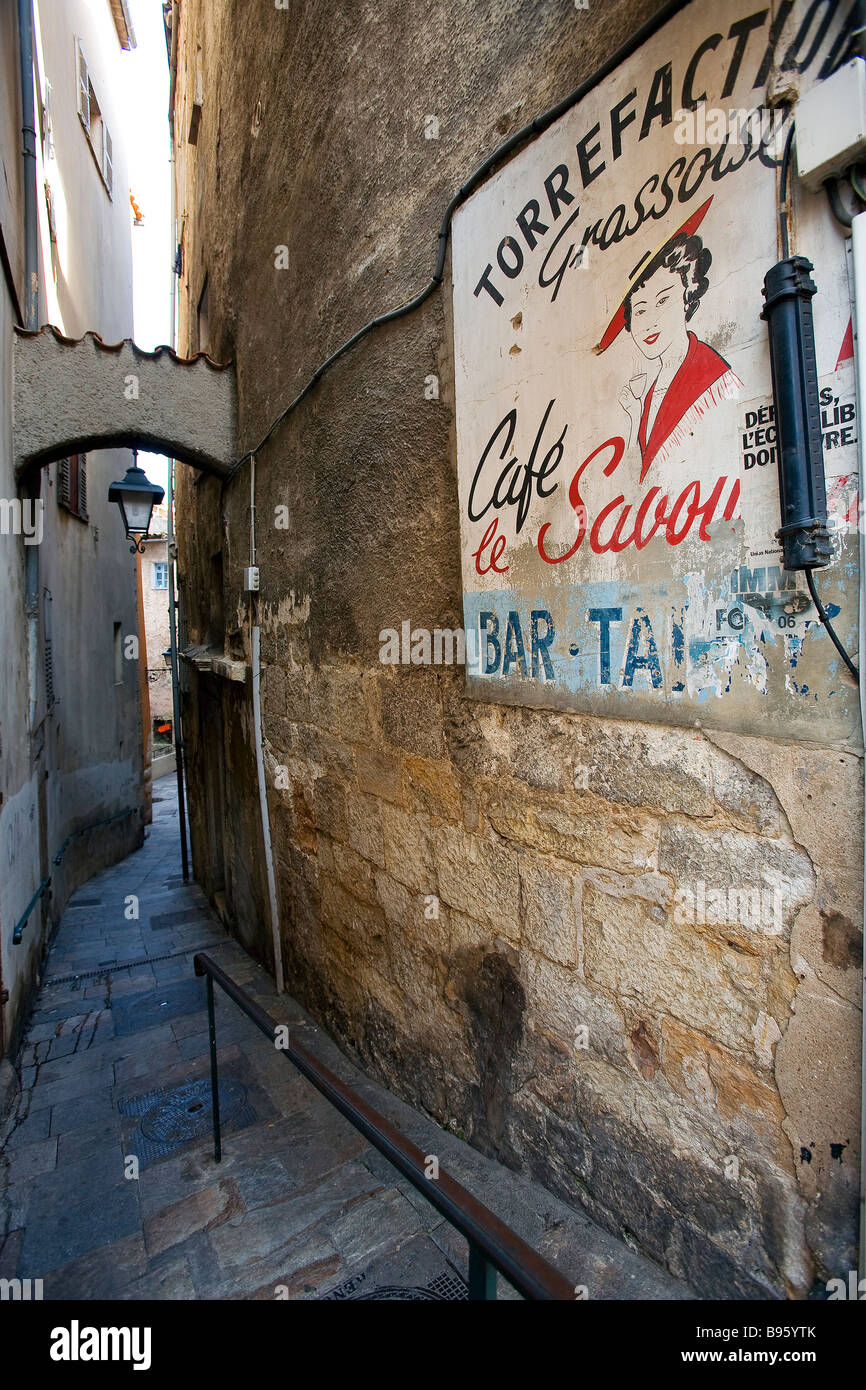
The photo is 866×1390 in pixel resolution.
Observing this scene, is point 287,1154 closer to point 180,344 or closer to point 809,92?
point 809,92

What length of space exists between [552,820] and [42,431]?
482 cm

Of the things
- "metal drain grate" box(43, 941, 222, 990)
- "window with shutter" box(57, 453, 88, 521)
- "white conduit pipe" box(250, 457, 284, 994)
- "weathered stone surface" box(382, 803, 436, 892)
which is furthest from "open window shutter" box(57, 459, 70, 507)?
"weathered stone surface" box(382, 803, 436, 892)

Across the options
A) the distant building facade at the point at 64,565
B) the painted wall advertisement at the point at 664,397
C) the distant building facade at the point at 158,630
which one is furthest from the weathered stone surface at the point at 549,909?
the distant building facade at the point at 158,630

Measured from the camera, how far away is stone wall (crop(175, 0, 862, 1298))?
1.55m

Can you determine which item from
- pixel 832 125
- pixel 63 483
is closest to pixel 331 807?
pixel 832 125

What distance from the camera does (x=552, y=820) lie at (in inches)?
85.5

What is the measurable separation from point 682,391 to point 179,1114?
3.77m

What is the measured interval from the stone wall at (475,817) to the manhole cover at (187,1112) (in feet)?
1.99

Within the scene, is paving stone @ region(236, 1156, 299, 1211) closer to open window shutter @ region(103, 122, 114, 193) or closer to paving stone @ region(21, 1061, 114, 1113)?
paving stone @ region(21, 1061, 114, 1113)

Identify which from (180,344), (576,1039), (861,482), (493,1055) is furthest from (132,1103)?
(180,344)

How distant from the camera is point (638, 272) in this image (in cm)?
177

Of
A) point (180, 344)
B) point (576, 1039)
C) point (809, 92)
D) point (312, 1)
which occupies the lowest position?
point (576, 1039)

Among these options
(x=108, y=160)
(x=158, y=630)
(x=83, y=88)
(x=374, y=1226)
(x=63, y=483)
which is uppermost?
(x=108, y=160)

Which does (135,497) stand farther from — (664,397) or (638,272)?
(664,397)
